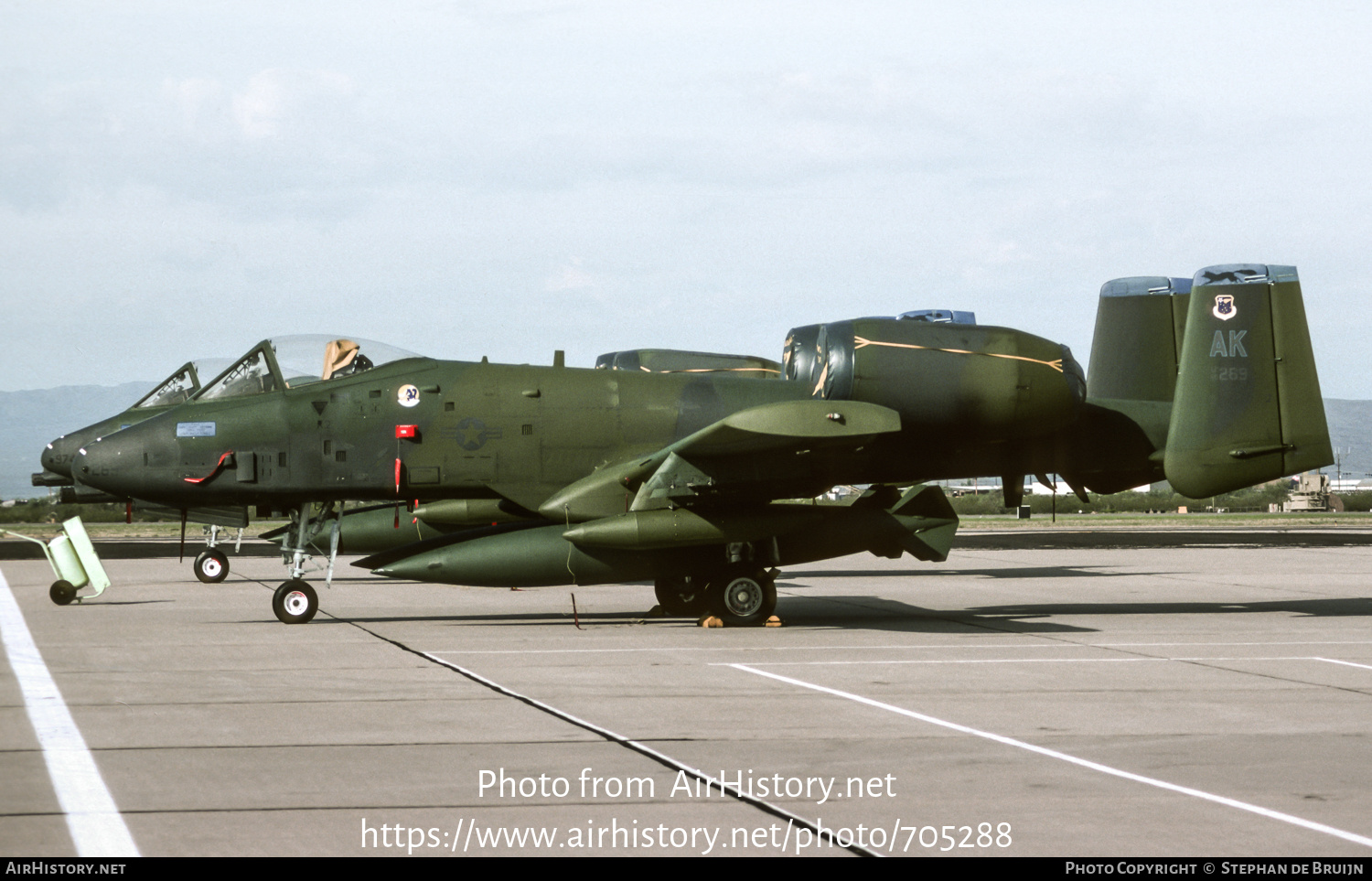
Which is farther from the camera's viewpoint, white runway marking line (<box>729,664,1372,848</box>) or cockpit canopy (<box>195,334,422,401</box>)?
cockpit canopy (<box>195,334,422,401</box>)

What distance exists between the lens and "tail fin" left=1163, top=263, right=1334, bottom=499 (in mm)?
16172

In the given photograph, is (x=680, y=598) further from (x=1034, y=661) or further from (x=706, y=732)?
(x=706, y=732)

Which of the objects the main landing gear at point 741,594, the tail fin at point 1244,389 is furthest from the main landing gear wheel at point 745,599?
the tail fin at point 1244,389

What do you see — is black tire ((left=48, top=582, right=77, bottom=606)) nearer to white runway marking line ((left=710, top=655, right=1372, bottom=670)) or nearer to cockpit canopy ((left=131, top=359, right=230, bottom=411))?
cockpit canopy ((left=131, top=359, right=230, bottom=411))

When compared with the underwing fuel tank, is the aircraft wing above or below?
above

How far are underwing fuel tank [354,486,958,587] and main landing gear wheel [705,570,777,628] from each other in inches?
10.4

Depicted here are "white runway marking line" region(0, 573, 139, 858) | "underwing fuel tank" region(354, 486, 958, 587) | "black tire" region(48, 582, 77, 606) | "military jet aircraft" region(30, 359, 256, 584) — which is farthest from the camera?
"black tire" region(48, 582, 77, 606)

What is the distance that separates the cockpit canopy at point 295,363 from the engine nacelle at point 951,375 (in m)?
5.19

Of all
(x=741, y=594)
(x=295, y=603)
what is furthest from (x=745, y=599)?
(x=295, y=603)

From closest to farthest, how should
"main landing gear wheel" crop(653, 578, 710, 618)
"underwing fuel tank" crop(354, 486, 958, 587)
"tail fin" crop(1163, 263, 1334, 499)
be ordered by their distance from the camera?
"underwing fuel tank" crop(354, 486, 958, 587), "tail fin" crop(1163, 263, 1334, 499), "main landing gear wheel" crop(653, 578, 710, 618)

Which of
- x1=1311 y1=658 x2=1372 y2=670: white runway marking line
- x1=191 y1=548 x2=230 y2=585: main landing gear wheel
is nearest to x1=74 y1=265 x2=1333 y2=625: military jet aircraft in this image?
x1=1311 y1=658 x2=1372 y2=670: white runway marking line

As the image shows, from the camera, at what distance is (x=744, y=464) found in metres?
14.9

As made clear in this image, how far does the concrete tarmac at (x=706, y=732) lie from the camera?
5.95m
